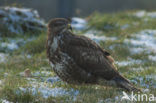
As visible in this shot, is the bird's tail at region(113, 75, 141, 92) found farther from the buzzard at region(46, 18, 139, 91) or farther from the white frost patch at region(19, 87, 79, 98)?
the white frost patch at region(19, 87, 79, 98)

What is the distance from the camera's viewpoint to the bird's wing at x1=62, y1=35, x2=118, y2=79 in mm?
5594

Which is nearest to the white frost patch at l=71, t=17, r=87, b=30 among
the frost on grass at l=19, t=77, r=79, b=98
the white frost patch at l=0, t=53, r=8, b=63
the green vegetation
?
the green vegetation

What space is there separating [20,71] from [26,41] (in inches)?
147

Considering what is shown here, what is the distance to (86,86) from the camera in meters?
5.80

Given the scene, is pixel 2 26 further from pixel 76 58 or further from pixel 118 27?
pixel 76 58

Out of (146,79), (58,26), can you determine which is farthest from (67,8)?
(58,26)

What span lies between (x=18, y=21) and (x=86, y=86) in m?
7.09

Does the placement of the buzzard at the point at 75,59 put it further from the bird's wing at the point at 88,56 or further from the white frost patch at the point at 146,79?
the white frost patch at the point at 146,79

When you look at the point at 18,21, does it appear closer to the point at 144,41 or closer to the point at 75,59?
the point at 144,41

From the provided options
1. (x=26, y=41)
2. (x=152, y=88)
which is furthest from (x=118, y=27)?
(x=152, y=88)

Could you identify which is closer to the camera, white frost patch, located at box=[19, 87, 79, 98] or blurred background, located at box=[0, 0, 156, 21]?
white frost patch, located at box=[19, 87, 79, 98]

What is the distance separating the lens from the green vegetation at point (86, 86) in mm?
4938

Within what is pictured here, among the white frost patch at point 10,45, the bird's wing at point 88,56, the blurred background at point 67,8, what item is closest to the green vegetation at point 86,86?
the bird's wing at point 88,56

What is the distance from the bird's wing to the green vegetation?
0.31m
